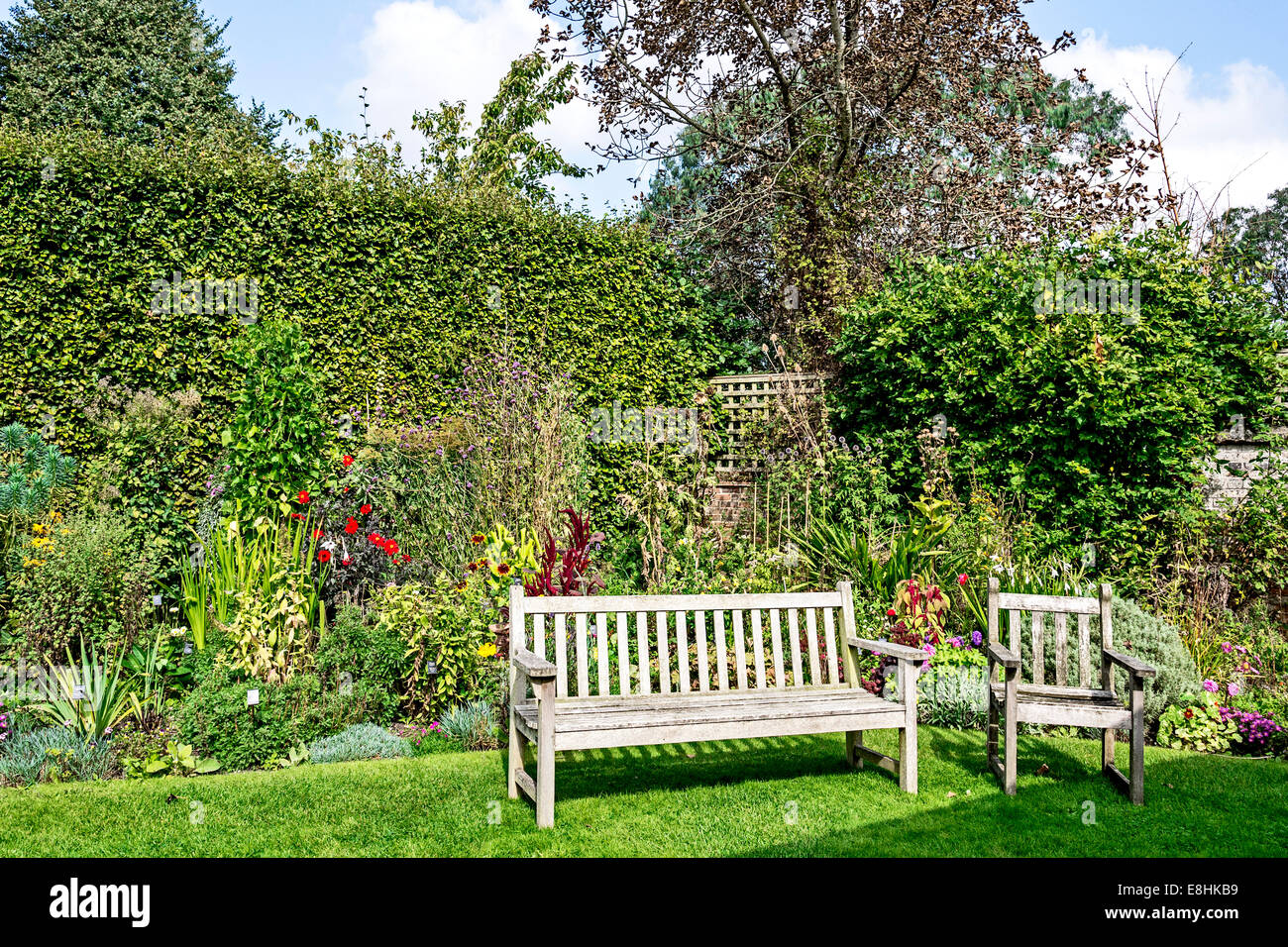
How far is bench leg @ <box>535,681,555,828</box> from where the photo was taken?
11.1 feet

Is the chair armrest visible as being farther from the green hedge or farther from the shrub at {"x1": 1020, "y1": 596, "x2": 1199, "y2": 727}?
the green hedge

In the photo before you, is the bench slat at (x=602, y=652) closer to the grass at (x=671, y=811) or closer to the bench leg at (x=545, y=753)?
the grass at (x=671, y=811)

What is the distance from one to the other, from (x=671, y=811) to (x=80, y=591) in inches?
136

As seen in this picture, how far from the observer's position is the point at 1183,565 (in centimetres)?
632

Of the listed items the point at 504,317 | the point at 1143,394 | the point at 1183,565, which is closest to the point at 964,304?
the point at 1143,394

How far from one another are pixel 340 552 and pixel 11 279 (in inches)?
117

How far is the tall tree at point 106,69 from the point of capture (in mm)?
15727

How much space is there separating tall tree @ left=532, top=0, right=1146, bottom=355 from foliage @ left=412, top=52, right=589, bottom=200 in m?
4.27

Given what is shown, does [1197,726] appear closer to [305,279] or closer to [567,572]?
[567,572]

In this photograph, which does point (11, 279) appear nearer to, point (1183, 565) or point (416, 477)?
point (416, 477)

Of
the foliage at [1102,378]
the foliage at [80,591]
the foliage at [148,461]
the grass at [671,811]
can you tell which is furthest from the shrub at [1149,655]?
the foliage at [148,461]

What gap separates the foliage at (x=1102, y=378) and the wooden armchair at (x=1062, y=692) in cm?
240

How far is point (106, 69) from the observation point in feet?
52.9

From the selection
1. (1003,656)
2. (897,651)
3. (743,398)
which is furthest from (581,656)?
(743,398)
